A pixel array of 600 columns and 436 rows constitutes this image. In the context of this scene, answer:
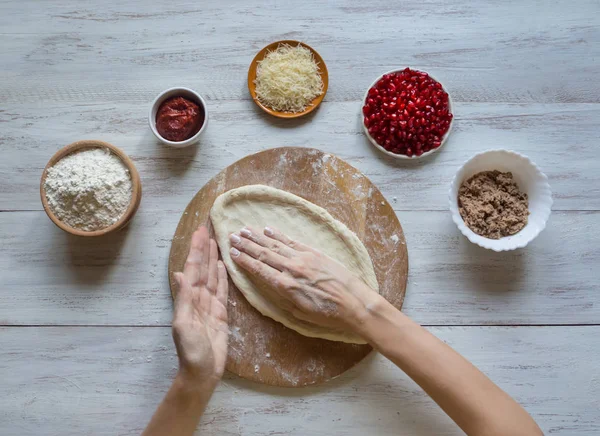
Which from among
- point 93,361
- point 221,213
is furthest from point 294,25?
point 93,361

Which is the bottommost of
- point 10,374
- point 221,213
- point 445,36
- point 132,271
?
point 10,374

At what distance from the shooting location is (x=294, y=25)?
2.12m

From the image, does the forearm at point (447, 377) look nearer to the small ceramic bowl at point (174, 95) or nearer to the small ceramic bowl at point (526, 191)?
the small ceramic bowl at point (526, 191)

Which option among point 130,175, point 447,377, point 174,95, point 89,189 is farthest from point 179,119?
point 447,377

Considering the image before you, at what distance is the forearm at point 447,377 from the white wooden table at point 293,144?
0.69ft

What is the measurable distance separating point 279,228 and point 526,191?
94cm

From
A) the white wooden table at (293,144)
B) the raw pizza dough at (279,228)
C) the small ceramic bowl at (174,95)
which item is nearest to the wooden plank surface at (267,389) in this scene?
the white wooden table at (293,144)

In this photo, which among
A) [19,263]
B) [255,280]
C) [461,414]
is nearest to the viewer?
[461,414]

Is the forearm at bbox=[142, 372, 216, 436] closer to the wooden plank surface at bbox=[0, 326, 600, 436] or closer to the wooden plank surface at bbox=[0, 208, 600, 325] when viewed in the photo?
the wooden plank surface at bbox=[0, 326, 600, 436]

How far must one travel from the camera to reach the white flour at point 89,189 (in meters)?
1.81

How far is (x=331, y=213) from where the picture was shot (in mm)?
1960

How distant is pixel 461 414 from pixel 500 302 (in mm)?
499

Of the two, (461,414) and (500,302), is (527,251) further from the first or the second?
(461,414)

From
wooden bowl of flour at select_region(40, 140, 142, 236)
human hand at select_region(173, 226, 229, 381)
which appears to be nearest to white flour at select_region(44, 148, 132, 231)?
wooden bowl of flour at select_region(40, 140, 142, 236)
